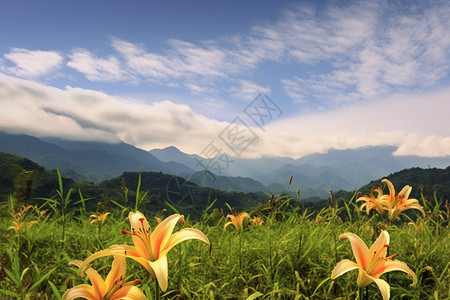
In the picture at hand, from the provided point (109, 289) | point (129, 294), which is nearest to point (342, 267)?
point (129, 294)

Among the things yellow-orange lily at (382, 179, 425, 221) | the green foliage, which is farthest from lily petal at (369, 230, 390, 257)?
yellow-orange lily at (382, 179, 425, 221)

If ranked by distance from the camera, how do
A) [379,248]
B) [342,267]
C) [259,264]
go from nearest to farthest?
[342,267]
[379,248]
[259,264]

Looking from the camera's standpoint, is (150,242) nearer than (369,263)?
Yes

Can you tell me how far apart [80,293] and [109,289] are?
6.2 inches

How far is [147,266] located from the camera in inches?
58.5

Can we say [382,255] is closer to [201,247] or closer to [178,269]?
[178,269]

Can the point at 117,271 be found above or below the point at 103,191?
above

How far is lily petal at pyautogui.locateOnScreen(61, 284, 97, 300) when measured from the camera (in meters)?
1.38

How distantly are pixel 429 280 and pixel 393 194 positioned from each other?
1231mm

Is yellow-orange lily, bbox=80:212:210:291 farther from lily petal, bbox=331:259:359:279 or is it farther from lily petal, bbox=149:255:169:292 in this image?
lily petal, bbox=331:259:359:279

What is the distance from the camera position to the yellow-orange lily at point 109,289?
141 cm

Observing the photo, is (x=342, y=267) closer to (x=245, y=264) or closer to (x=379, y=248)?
(x=379, y=248)

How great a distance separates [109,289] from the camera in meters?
1.52

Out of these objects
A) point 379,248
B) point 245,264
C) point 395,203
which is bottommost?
point 245,264
